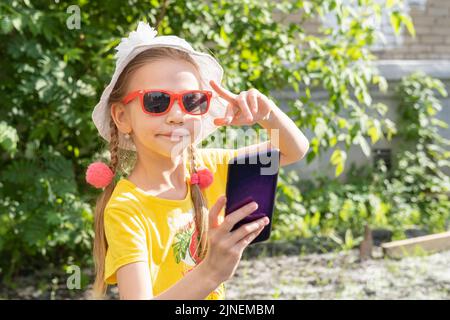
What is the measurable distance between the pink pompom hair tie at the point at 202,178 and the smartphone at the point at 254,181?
306 mm

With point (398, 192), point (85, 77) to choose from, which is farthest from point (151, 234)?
point (398, 192)

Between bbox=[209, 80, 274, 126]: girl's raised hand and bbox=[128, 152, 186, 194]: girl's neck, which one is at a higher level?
bbox=[209, 80, 274, 126]: girl's raised hand

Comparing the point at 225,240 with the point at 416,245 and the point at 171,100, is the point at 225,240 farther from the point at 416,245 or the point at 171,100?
the point at 416,245

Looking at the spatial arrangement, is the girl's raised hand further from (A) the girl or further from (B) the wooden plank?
(B) the wooden plank

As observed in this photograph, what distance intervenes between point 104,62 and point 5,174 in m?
0.82

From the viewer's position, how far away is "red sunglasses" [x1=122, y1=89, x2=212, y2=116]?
184 centimetres

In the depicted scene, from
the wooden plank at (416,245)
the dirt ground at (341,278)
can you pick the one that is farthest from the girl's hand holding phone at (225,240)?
the wooden plank at (416,245)

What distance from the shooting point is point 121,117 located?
6.62 ft

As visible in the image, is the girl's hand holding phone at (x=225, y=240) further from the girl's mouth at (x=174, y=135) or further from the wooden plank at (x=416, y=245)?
the wooden plank at (x=416, y=245)

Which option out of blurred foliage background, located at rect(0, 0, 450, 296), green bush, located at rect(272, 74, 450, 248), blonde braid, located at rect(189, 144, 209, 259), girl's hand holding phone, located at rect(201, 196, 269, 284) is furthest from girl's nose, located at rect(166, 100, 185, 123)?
green bush, located at rect(272, 74, 450, 248)

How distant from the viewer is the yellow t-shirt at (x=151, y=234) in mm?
1816

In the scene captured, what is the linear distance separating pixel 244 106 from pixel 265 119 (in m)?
0.18

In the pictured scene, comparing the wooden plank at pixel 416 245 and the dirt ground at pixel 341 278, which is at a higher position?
the wooden plank at pixel 416 245

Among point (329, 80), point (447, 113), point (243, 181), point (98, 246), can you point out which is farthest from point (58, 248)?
point (447, 113)
